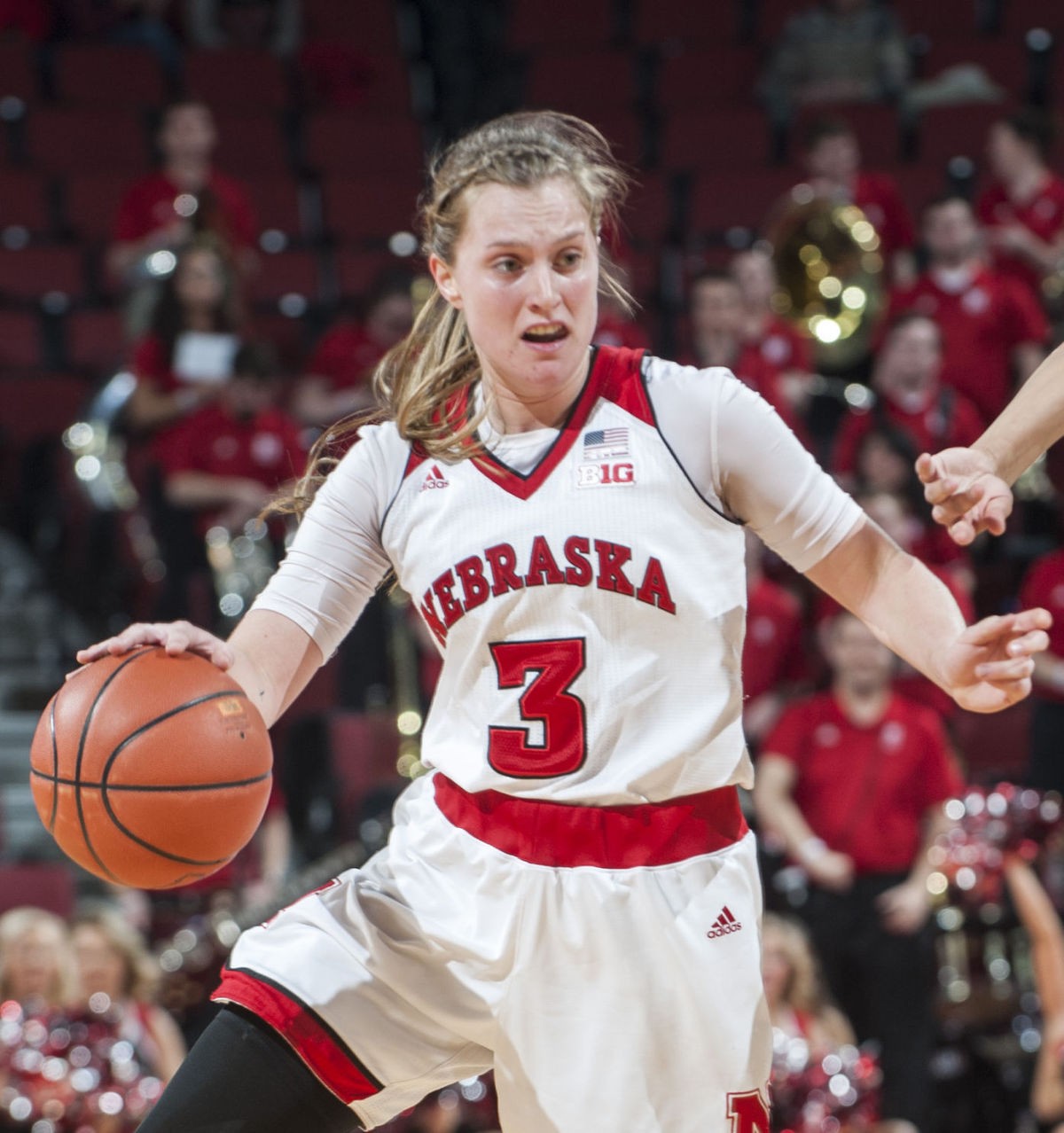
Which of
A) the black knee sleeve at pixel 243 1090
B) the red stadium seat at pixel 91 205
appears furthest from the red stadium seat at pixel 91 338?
the black knee sleeve at pixel 243 1090

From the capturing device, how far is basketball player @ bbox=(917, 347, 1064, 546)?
267 centimetres

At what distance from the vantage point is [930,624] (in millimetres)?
2670

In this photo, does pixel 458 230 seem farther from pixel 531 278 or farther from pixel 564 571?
pixel 564 571

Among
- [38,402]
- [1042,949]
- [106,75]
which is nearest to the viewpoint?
[1042,949]

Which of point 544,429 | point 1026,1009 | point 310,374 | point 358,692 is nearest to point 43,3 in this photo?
point 310,374

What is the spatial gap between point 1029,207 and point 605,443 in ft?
20.2

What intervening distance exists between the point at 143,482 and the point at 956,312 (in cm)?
364

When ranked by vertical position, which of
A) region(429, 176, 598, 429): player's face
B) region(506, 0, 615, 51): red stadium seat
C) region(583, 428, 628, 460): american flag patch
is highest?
region(506, 0, 615, 51): red stadium seat

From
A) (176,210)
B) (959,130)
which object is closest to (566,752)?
(176,210)

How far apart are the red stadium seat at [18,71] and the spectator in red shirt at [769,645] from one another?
5.46 m

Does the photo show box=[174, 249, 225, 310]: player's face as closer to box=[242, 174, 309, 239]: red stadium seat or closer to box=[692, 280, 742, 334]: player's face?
box=[692, 280, 742, 334]: player's face

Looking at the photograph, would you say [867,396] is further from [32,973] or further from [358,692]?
[32,973]

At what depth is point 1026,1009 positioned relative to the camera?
19.7ft

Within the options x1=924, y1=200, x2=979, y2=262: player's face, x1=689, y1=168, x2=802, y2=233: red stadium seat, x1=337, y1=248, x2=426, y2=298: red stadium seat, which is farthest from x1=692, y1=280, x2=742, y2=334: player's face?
x1=337, y1=248, x2=426, y2=298: red stadium seat
